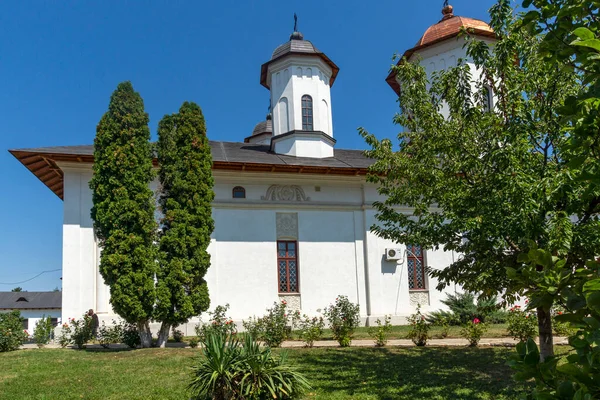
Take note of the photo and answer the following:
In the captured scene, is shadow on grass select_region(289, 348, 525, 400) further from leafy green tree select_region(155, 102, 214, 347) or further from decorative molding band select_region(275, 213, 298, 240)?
decorative molding band select_region(275, 213, 298, 240)

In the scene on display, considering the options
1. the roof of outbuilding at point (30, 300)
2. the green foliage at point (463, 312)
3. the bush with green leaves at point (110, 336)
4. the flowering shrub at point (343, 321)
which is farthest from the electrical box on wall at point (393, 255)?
the roof of outbuilding at point (30, 300)

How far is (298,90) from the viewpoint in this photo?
69.1 feet

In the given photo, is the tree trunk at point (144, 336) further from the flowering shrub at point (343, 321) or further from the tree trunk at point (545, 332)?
the tree trunk at point (545, 332)

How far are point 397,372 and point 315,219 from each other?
10.1 m

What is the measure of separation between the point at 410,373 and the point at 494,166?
151 inches

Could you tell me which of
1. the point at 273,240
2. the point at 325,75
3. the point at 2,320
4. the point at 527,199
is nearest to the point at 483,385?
the point at 527,199

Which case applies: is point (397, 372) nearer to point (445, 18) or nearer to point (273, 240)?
point (273, 240)

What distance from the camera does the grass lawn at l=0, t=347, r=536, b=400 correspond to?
295 inches

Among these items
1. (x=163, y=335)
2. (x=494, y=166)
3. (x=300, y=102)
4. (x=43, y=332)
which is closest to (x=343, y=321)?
(x=163, y=335)

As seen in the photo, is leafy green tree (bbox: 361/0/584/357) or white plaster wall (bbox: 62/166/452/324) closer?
leafy green tree (bbox: 361/0/584/357)

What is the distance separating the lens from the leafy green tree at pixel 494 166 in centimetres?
678

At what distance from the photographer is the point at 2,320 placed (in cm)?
1349

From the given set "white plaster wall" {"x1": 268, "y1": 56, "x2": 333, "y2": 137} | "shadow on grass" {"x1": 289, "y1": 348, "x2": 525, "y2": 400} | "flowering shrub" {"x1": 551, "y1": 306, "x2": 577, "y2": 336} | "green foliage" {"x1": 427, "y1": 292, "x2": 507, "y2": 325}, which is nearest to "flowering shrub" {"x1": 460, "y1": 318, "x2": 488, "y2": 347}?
"shadow on grass" {"x1": 289, "y1": 348, "x2": 525, "y2": 400}

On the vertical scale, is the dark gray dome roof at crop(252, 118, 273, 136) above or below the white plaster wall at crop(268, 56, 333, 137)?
above
